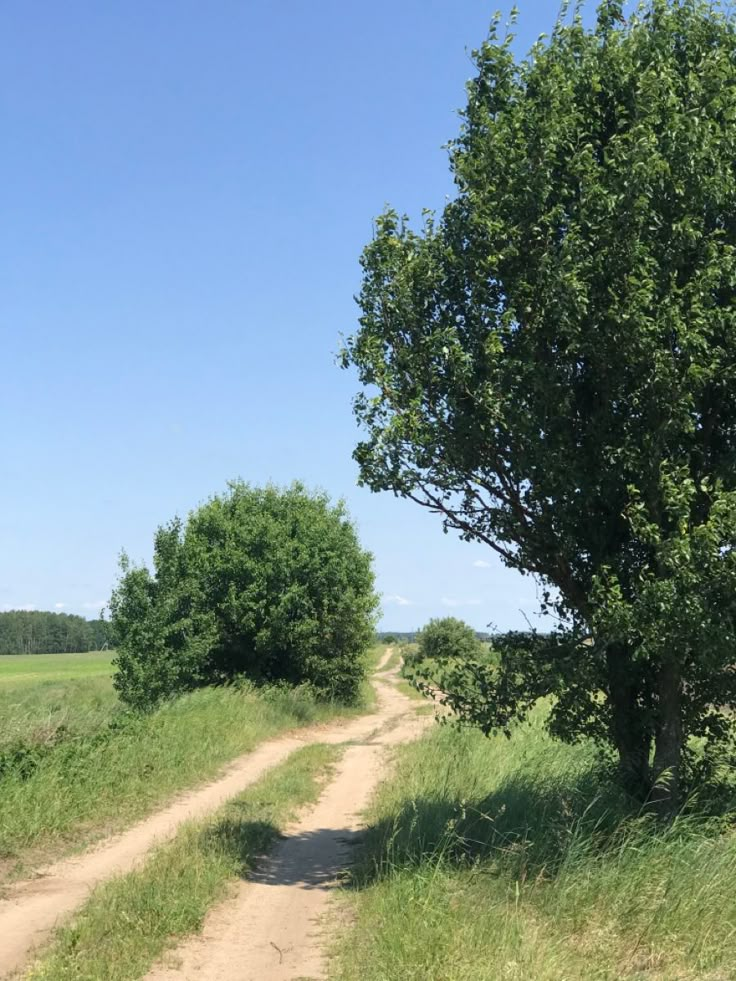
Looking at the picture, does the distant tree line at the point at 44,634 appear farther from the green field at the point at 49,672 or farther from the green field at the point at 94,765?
the green field at the point at 94,765

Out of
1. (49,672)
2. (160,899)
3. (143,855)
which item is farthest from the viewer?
(49,672)

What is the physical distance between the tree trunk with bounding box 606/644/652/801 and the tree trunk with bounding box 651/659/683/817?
0.35m

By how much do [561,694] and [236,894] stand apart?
13.6 ft

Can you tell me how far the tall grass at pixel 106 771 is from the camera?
11.6m

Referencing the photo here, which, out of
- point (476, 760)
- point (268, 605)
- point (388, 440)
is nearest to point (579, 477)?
point (388, 440)

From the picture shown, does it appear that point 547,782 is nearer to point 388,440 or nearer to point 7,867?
point 388,440

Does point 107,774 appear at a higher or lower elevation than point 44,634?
lower

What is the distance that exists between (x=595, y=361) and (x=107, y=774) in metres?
10.9

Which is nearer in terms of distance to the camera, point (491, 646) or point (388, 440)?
point (388, 440)

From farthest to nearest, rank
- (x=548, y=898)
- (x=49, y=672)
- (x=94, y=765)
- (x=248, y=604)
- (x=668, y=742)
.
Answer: (x=49, y=672), (x=248, y=604), (x=94, y=765), (x=668, y=742), (x=548, y=898)

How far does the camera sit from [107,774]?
14484 mm

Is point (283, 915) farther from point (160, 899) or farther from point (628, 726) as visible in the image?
point (628, 726)

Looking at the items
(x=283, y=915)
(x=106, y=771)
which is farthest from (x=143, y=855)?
(x=106, y=771)

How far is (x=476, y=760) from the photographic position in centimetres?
1501
